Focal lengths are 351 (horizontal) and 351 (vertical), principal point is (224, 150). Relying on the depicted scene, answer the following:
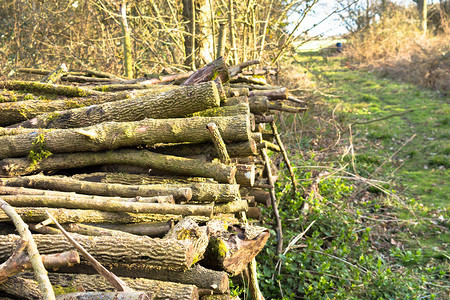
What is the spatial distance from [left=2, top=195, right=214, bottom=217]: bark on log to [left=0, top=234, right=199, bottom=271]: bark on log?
15.5 inches

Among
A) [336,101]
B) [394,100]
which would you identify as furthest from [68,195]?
[394,100]

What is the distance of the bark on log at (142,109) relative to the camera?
130 inches

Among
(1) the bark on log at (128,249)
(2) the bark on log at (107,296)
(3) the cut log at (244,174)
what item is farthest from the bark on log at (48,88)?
(2) the bark on log at (107,296)

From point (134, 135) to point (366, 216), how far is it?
4451mm

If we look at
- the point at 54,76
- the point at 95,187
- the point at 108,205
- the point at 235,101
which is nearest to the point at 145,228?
the point at 108,205

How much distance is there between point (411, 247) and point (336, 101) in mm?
7845

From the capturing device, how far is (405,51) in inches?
674

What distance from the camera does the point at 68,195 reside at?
2.75m

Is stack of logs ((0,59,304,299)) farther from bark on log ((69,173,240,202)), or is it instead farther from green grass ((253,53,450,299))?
green grass ((253,53,450,299))

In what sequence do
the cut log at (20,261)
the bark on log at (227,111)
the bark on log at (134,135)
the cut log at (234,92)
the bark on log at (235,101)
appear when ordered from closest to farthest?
the cut log at (20,261)
the bark on log at (134,135)
the bark on log at (227,111)
the bark on log at (235,101)
the cut log at (234,92)

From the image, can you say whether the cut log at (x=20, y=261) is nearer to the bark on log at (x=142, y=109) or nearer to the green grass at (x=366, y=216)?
the bark on log at (x=142, y=109)

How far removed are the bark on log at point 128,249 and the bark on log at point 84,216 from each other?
0.30m

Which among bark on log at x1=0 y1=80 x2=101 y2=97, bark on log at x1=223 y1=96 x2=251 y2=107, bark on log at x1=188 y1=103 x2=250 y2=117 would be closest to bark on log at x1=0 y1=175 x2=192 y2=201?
bark on log at x1=188 y1=103 x2=250 y2=117

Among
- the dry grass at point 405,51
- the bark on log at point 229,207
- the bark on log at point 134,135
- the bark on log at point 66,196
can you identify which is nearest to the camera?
the bark on log at point 66,196
